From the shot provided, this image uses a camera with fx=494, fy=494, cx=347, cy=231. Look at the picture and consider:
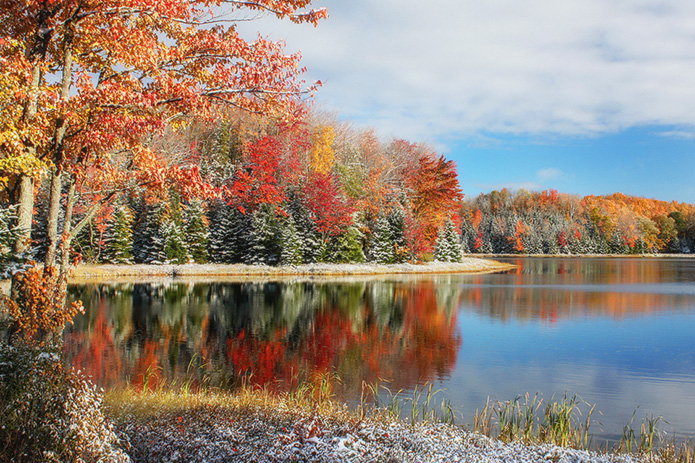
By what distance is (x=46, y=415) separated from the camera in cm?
349

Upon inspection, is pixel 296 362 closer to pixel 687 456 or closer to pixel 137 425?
pixel 137 425

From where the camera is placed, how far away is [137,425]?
15.8 ft

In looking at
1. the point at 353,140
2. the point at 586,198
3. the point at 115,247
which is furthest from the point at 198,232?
the point at 586,198

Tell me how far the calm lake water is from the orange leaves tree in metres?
3.82

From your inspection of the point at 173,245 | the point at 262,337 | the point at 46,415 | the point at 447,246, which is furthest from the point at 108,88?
the point at 447,246

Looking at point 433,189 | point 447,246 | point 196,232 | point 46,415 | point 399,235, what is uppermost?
point 433,189

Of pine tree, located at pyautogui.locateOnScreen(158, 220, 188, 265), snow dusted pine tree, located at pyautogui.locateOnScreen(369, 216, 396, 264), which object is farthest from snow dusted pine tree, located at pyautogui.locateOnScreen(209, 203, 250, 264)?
snow dusted pine tree, located at pyautogui.locateOnScreen(369, 216, 396, 264)

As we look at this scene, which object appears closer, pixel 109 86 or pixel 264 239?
pixel 109 86

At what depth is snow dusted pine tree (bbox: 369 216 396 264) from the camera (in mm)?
39906

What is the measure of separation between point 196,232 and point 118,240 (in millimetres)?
5222

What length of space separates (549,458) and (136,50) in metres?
6.17

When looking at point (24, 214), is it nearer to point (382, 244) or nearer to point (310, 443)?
point (310, 443)

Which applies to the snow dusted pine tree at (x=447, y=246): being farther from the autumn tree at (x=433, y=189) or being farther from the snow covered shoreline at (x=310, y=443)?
the snow covered shoreline at (x=310, y=443)

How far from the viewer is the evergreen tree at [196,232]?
3584 centimetres
